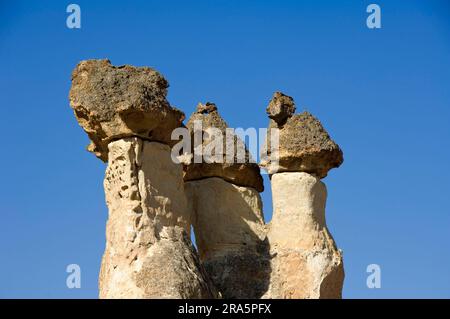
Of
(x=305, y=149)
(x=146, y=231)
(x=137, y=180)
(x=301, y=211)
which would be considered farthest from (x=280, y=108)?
(x=146, y=231)

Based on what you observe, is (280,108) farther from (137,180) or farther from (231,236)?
(137,180)

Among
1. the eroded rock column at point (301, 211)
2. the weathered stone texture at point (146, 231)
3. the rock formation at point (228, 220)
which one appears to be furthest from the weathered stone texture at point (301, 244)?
the weathered stone texture at point (146, 231)

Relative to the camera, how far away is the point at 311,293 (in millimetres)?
16344

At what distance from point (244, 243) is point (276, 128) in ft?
6.41

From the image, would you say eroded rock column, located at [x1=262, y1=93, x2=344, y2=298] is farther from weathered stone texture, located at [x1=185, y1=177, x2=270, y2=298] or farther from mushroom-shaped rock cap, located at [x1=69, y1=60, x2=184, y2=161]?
mushroom-shaped rock cap, located at [x1=69, y1=60, x2=184, y2=161]

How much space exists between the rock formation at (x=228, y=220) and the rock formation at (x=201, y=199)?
0.05 feet

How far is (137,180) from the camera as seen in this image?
48.3 ft

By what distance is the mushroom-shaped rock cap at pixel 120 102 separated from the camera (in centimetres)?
1465

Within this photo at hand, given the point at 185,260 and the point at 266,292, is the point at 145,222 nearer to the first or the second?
the point at 185,260

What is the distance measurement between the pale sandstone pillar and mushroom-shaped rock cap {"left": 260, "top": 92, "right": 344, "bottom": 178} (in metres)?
2.40

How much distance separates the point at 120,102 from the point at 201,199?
3432 millimetres

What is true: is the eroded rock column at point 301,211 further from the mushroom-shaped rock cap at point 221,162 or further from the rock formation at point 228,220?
the mushroom-shaped rock cap at point 221,162

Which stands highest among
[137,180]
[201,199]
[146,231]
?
[137,180]
